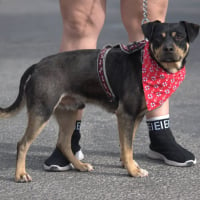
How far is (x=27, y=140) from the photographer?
4234 mm

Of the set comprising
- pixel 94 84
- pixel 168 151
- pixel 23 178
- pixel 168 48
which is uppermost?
pixel 168 48

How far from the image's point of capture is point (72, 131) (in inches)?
179

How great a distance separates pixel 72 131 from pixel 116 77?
0.57 meters

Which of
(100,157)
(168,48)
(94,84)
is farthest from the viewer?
(100,157)

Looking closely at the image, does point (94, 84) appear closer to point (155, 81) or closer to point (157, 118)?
point (155, 81)

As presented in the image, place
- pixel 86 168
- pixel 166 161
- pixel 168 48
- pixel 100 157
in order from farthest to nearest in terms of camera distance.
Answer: pixel 100 157 → pixel 166 161 → pixel 86 168 → pixel 168 48

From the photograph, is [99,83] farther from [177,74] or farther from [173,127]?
[173,127]

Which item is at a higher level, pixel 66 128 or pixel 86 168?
pixel 66 128

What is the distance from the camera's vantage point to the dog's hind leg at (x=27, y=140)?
4180mm

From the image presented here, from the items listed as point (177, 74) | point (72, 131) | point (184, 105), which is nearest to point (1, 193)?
point (72, 131)

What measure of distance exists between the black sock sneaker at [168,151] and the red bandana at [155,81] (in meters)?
0.44

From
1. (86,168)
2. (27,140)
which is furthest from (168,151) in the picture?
(27,140)

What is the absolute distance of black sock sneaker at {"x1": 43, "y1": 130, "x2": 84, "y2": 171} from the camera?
4.43 metres

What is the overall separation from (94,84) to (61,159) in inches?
24.6
